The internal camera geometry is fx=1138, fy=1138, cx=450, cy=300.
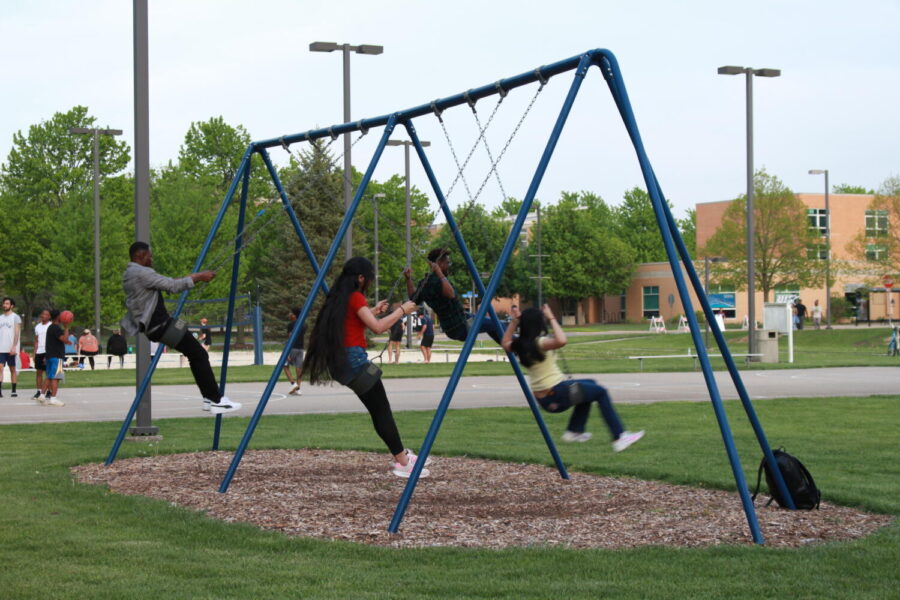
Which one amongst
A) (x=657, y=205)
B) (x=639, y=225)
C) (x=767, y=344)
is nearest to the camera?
(x=657, y=205)

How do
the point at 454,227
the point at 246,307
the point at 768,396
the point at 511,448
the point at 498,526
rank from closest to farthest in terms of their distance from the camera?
the point at 498,526 < the point at 454,227 < the point at 511,448 < the point at 768,396 < the point at 246,307

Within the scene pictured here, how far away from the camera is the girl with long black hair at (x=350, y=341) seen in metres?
8.84

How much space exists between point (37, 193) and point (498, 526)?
58.7 m

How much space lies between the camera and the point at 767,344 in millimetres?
32688

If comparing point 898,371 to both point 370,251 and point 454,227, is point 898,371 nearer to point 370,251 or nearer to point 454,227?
point 454,227

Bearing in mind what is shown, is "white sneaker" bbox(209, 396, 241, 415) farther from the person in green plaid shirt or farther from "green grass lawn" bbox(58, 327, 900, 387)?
"green grass lawn" bbox(58, 327, 900, 387)

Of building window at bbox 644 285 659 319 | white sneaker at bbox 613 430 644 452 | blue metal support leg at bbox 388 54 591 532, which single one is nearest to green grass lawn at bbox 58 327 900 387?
white sneaker at bbox 613 430 644 452

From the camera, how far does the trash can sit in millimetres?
32531

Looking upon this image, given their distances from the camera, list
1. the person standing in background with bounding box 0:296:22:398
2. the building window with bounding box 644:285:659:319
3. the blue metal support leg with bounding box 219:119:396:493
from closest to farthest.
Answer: the blue metal support leg with bounding box 219:119:396:493 → the person standing in background with bounding box 0:296:22:398 → the building window with bounding box 644:285:659:319

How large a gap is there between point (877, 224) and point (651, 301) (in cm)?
3444

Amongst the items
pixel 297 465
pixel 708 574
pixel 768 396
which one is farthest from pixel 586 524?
pixel 768 396

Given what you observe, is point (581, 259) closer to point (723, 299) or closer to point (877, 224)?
point (723, 299)

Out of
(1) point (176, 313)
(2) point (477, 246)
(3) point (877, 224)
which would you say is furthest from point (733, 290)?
(1) point (176, 313)

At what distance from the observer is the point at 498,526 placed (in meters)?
7.89
